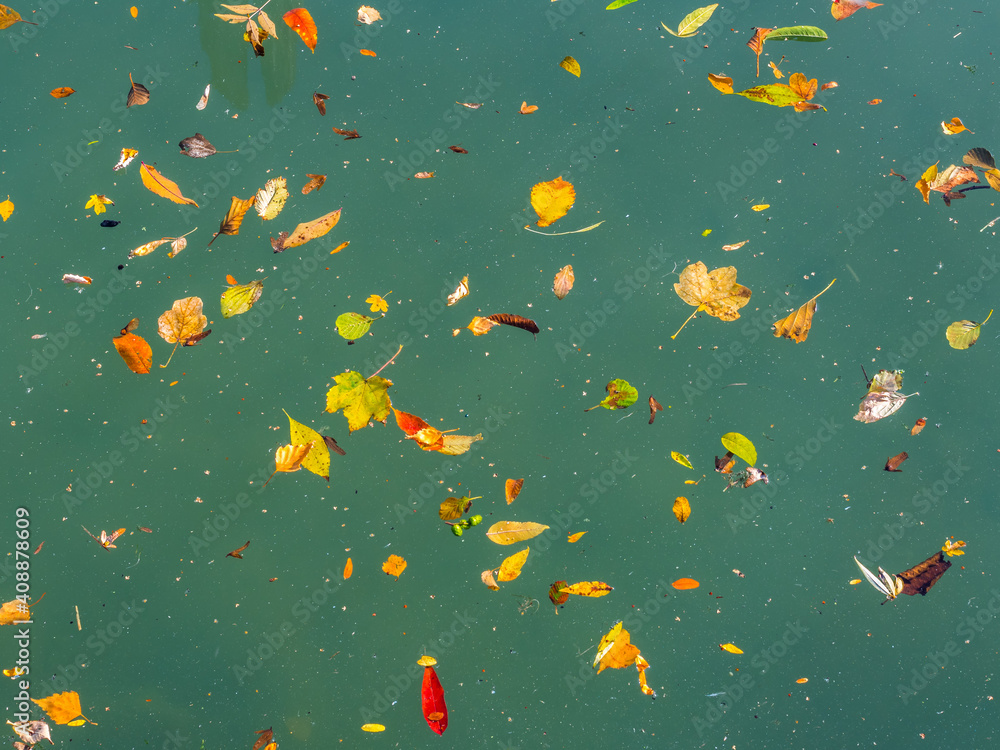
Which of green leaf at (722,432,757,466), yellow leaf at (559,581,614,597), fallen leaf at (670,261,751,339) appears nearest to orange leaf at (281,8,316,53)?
fallen leaf at (670,261,751,339)

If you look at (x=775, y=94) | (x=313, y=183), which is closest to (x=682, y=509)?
(x=775, y=94)

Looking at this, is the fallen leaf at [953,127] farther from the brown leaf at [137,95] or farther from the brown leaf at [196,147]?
the brown leaf at [137,95]

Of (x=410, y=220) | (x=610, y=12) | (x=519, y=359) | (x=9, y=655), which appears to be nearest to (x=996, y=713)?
(x=519, y=359)

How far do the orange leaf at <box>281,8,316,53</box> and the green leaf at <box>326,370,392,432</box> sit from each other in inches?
53.6

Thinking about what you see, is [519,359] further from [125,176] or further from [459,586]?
[125,176]

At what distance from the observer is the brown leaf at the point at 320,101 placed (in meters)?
2.33

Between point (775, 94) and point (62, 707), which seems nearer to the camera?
point (62, 707)

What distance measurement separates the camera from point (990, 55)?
239cm

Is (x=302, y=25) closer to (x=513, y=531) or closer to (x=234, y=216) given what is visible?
(x=234, y=216)

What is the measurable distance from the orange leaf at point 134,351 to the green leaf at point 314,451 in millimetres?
638

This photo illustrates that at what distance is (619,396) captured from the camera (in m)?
2.28

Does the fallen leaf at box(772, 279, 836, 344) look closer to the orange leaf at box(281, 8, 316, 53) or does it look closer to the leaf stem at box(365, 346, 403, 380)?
the leaf stem at box(365, 346, 403, 380)

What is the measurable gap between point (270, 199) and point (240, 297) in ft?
1.36

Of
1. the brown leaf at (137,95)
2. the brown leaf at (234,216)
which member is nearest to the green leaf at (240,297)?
the brown leaf at (234,216)
